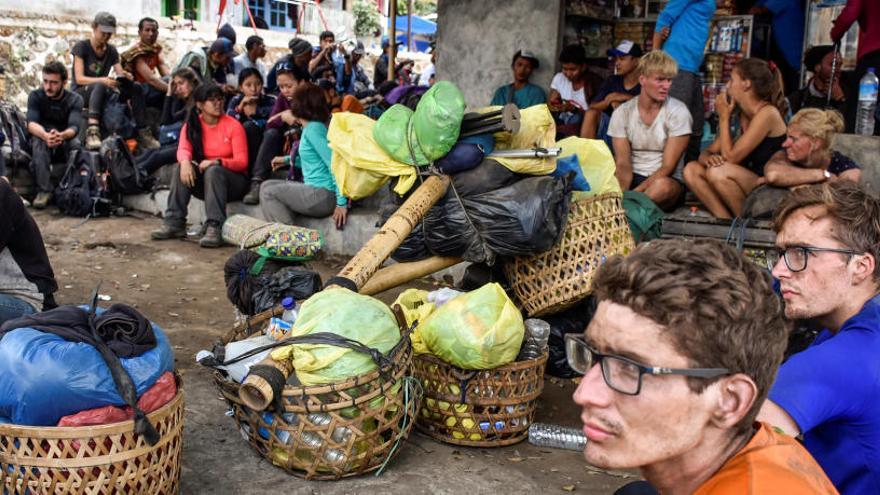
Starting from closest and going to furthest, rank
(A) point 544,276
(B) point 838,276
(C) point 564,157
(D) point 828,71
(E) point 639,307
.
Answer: (E) point 639,307 < (B) point 838,276 < (A) point 544,276 < (C) point 564,157 < (D) point 828,71

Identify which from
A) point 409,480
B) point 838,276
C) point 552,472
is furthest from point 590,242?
point 838,276

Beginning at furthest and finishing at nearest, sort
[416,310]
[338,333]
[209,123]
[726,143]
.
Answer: [209,123]
[726,143]
[416,310]
[338,333]

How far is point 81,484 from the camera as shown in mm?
2662

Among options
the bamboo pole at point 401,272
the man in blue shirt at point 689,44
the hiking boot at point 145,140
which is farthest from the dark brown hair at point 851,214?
the hiking boot at point 145,140

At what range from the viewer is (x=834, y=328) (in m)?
2.51

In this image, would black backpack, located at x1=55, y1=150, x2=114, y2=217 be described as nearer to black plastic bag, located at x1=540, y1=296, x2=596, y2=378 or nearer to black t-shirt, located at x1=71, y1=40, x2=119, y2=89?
black t-shirt, located at x1=71, y1=40, x2=119, y2=89

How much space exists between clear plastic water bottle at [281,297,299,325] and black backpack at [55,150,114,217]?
590cm

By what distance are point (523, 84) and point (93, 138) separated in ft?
17.3

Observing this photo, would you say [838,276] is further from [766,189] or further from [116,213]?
[116,213]

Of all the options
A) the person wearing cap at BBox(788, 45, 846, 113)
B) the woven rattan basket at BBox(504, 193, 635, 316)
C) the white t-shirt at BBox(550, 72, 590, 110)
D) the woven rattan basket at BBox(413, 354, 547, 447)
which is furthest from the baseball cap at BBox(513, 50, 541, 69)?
the woven rattan basket at BBox(413, 354, 547, 447)

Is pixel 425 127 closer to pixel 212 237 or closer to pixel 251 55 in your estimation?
pixel 212 237

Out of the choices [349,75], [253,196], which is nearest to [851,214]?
[253,196]

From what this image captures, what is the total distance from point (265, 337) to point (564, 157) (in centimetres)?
207

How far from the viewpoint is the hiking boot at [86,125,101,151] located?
9562mm
